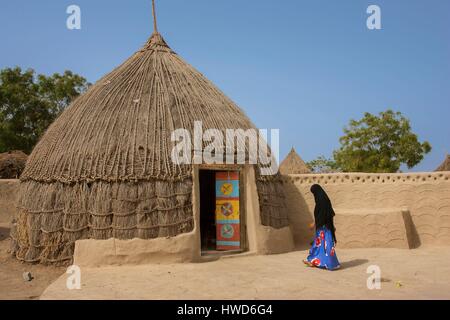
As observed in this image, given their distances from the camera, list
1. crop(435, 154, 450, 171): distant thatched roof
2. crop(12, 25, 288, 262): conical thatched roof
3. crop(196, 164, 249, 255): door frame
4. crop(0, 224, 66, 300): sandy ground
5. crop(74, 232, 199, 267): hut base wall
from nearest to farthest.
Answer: crop(0, 224, 66, 300): sandy ground → crop(74, 232, 199, 267): hut base wall → crop(12, 25, 288, 262): conical thatched roof → crop(196, 164, 249, 255): door frame → crop(435, 154, 450, 171): distant thatched roof

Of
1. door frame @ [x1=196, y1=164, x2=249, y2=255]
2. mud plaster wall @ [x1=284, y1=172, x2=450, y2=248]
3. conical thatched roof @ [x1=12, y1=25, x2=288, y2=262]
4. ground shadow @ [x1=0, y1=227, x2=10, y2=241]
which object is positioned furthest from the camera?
ground shadow @ [x1=0, y1=227, x2=10, y2=241]

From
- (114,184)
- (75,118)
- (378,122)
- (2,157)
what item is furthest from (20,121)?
(378,122)

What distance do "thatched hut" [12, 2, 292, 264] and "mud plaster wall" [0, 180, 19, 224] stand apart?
5.15 meters

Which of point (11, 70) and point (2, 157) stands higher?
point (11, 70)

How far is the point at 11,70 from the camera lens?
2280cm

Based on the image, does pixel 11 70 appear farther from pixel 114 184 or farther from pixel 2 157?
pixel 114 184

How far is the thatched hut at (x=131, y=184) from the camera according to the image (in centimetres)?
741

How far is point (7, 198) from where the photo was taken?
44.9 feet

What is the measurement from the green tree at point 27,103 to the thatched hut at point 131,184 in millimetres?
15419

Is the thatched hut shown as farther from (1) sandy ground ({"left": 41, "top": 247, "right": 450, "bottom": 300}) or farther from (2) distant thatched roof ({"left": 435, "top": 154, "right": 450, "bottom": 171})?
(2) distant thatched roof ({"left": 435, "top": 154, "right": 450, "bottom": 171})

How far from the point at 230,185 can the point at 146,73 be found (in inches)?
125

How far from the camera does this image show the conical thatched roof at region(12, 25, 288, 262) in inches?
294

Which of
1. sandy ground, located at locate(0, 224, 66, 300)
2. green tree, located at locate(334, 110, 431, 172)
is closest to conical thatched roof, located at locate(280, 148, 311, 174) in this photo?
green tree, located at locate(334, 110, 431, 172)

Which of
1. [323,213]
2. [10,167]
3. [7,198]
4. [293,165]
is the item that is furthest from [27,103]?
[323,213]
